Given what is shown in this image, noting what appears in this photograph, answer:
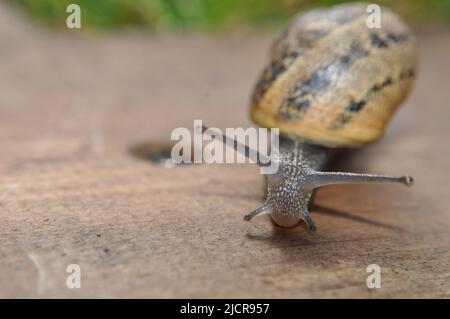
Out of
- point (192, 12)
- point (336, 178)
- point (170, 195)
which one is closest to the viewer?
point (170, 195)

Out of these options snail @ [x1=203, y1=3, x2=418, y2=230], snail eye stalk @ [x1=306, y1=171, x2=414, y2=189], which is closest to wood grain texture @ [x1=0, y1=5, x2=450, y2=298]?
snail eye stalk @ [x1=306, y1=171, x2=414, y2=189]

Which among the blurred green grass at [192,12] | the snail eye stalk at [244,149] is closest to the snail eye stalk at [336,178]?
the snail eye stalk at [244,149]

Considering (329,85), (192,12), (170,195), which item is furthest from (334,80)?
(192,12)

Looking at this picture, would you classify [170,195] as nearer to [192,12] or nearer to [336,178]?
[336,178]

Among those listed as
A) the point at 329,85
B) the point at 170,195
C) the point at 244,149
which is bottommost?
the point at 170,195

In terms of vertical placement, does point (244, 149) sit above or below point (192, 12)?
below

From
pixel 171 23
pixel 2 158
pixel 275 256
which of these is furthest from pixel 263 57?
pixel 275 256

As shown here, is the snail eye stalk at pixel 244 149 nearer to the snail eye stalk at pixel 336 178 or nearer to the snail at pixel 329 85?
the snail at pixel 329 85
